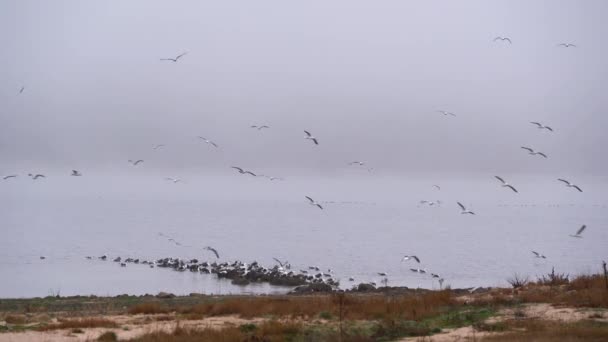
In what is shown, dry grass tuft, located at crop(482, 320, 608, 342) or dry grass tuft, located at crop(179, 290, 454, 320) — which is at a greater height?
dry grass tuft, located at crop(179, 290, 454, 320)

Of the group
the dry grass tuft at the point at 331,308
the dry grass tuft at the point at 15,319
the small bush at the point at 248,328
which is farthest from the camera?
the dry grass tuft at the point at 15,319

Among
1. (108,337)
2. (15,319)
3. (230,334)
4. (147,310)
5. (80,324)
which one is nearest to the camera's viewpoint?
(230,334)

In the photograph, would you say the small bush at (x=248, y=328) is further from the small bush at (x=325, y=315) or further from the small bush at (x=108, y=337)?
the small bush at (x=325, y=315)

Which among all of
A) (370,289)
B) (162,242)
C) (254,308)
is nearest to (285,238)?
(162,242)

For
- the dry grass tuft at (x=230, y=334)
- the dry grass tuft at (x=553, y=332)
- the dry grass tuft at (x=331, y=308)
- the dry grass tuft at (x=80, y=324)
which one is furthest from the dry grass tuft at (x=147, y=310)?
the dry grass tuft at (x=553, y=332)

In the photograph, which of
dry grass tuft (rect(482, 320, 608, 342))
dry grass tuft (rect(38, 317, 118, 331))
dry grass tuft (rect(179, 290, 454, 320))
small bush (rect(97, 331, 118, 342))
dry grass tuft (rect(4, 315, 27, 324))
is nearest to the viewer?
dry grass tuft (rect(482, 320, 608, 342))

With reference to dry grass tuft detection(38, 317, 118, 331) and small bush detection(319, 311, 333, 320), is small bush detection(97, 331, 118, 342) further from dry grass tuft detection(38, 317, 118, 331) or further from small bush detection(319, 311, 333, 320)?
small bush detection(319, 311, 333, 320)

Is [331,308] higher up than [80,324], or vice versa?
[331,308]

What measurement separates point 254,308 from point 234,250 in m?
50.7

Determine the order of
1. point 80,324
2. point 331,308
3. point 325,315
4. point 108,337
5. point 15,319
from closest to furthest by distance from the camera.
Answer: point 108,337, point 80,324, point 325,315, point 15,319, point 331,308

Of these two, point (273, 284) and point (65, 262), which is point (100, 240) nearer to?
point (65, 262)

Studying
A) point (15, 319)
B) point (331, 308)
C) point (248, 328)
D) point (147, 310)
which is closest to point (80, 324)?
point (15, 319)

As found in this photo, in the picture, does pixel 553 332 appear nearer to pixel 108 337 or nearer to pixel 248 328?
pixel 248 328

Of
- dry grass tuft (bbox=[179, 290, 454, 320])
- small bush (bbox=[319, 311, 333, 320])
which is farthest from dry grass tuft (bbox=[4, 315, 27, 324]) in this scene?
small bush (bbox=[319, 311, 333, 320])
